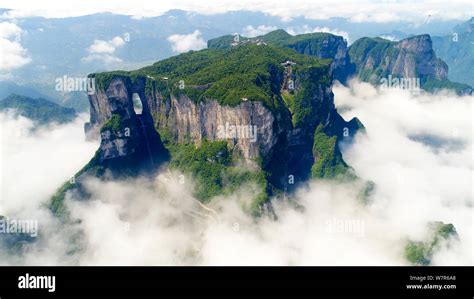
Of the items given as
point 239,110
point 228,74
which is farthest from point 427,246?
point 228,74

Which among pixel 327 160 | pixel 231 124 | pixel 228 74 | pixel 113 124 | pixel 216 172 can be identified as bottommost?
pixel 216 172

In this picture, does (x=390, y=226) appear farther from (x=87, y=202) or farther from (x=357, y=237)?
(x=87, y=202)

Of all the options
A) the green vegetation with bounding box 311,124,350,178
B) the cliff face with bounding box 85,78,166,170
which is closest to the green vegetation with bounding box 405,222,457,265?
the green vegetation with bounding box 311,124,350,178

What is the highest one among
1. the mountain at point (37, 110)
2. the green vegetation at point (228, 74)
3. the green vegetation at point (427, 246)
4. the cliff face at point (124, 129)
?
the green vegetation at point (228, 74)

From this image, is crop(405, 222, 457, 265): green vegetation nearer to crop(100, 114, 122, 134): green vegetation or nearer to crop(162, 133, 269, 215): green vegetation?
crop(162, 133, 269, 215): green vegetation

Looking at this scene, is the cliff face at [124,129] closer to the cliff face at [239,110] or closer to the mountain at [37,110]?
the cliff face at [239,110]

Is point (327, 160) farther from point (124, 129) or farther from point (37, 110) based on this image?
point (37, 110)

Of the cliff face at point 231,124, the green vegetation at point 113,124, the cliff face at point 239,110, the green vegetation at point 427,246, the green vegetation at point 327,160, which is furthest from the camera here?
the green vegetation at point 327,160

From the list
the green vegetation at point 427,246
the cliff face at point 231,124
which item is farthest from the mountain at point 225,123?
the green vegetation at point 427,246
